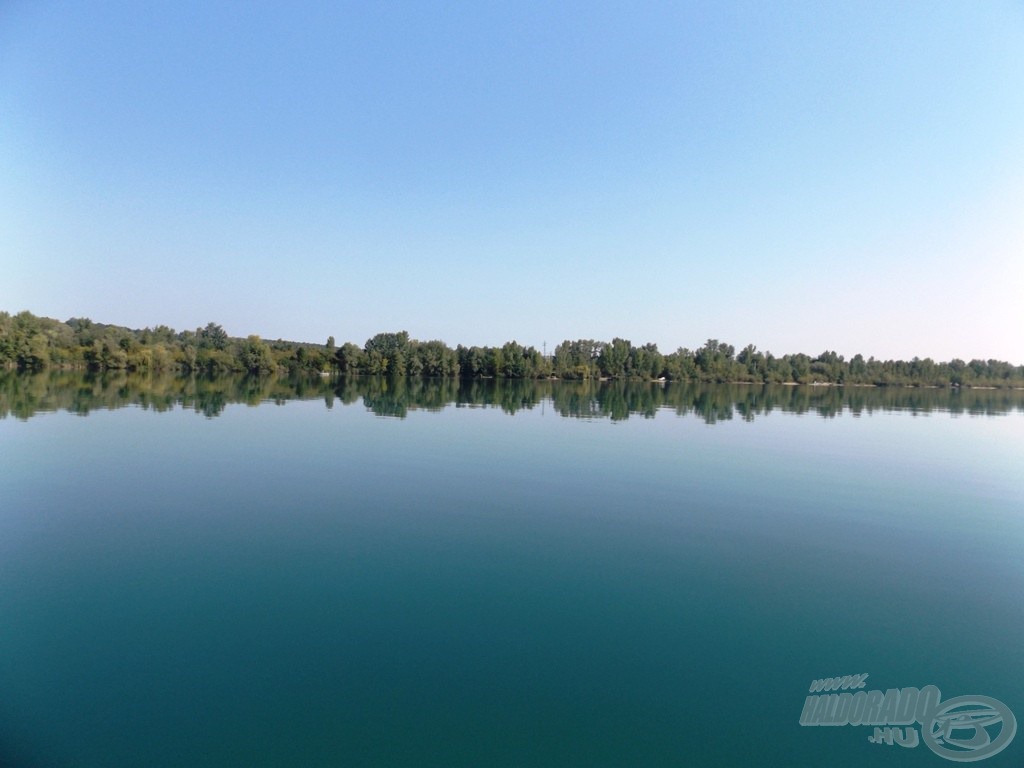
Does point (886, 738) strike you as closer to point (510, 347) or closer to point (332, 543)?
point (332, 543)

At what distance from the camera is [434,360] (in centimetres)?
12450

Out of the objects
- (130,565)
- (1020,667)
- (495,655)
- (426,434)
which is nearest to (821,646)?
(1020,667)

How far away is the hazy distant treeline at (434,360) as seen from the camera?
9094 cm

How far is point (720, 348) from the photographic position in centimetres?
17812
